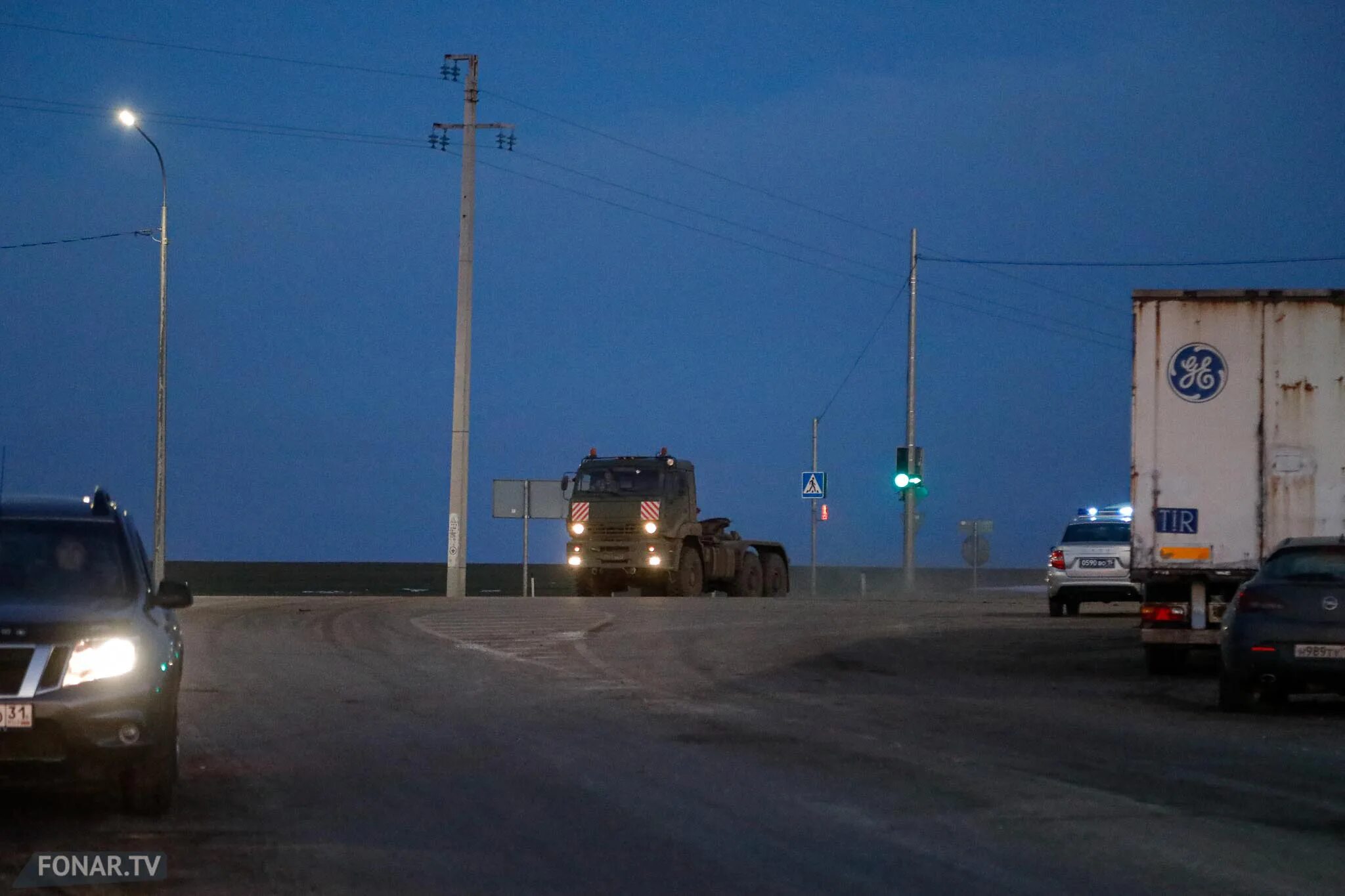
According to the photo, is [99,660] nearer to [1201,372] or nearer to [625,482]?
[1201,372]

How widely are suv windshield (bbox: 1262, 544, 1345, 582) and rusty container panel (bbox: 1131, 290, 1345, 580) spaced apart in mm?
2337

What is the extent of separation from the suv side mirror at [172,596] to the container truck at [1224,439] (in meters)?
10.4

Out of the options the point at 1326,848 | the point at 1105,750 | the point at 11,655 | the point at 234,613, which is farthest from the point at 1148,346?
the point at 234,613

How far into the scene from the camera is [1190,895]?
6516 millimetres

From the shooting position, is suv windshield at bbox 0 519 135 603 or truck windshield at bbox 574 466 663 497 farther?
truck windshield at bbox 574 466 663 497

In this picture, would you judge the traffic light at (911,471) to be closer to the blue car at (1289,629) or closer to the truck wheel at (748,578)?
the truck wheel at (748,578)

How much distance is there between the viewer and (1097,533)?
1143 inches

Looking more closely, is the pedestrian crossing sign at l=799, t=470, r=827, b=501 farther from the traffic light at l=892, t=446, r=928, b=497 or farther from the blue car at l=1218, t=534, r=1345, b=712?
the blue car at l=1218, t=534, r=1345, b=712

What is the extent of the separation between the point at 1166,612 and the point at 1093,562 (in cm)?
1201

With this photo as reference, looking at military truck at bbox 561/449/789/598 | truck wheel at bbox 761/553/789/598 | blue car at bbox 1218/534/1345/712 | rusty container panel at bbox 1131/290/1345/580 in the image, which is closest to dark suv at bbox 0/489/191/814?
blue car at bbox 1218/534/1345/712

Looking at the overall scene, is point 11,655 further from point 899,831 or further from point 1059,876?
point 1059,876

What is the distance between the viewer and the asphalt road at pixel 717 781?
6.99m

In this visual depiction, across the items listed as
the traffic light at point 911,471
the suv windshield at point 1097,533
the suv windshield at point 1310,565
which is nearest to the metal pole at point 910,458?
the traffic light at point 911,471

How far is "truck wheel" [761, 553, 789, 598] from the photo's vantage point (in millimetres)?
40469
